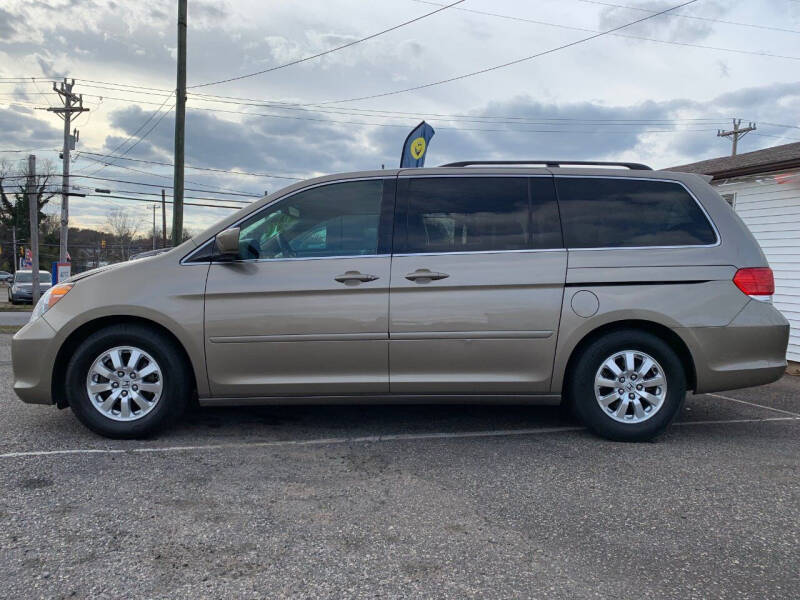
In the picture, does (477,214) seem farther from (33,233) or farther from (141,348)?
(33,233)

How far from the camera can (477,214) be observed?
4.26m

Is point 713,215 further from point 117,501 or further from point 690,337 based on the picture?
point 117,501

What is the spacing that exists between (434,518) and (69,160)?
36216 millimetres

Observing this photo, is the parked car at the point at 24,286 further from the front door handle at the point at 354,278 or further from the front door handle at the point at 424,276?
the front door handle at the point at 424,276

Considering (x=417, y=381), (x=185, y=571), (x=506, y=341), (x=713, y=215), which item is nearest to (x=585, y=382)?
(x=506, y=341)

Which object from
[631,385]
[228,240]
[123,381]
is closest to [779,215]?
[631,385]

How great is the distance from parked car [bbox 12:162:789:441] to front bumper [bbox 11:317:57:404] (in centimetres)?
1

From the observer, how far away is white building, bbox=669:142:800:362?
904 cm

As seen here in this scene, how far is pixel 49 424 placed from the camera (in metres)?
4.52

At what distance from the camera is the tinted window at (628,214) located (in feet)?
14.0

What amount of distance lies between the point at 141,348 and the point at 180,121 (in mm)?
10551

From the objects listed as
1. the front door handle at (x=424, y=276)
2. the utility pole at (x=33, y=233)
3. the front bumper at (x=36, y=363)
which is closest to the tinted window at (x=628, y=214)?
the front door handle at (x=424, y=276)

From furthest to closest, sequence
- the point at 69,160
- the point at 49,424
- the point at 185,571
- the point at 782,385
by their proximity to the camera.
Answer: the point at 69,160
the point at 782,385
the point at 49,424
the point at 185,571

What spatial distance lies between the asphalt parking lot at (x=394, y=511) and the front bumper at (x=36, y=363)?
0.33m
